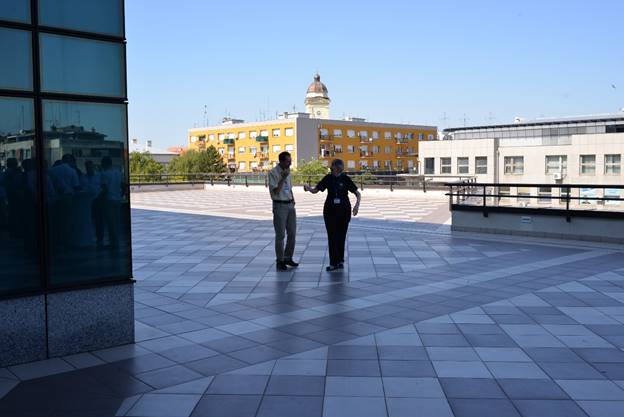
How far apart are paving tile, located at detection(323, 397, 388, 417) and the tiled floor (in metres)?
0.02

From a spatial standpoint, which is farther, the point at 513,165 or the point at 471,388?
the point at 513,165

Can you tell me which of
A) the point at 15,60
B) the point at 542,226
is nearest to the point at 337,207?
the point at 15,60

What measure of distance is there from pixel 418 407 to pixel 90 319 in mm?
2962

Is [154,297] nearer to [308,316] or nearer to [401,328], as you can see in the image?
[308,316]

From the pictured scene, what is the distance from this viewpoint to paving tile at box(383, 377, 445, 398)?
14.1ft

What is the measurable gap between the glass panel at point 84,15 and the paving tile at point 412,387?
3762mm

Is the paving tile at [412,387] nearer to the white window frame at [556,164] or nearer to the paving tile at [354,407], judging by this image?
the paving tile at [354,407]

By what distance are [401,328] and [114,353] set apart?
271cm

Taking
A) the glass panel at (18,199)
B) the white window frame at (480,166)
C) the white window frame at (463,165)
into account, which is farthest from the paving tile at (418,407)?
the white window frame at (463,165)

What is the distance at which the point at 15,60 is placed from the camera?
4906 millimetres

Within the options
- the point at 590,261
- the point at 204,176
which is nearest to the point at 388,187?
→ the point at 204,176

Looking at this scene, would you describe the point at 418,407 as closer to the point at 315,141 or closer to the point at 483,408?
the point at 483,408

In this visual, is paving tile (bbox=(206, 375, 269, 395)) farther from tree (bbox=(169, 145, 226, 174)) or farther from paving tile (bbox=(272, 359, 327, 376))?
tree (bbox=(169, 145, 226, 174))

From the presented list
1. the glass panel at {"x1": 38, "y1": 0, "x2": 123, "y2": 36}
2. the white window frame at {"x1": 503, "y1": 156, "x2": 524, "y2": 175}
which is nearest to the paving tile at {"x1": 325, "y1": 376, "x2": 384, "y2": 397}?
the glass panel at {"x1": 38, "y1": 0, "x2": 123, "y2": 36}
